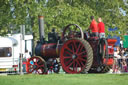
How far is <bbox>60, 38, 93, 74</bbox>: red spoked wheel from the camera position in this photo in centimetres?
1691

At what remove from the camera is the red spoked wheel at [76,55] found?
55.5 feet

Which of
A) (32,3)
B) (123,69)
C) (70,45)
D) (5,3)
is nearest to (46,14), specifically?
(32,3)

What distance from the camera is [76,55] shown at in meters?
Result: 17.4

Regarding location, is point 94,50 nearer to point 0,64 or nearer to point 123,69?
point 123,69

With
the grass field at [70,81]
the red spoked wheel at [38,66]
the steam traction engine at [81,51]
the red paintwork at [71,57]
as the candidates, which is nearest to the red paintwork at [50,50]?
the steam traction engine at [81,51]

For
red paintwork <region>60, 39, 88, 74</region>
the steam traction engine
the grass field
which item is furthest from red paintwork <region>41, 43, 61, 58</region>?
the grass field

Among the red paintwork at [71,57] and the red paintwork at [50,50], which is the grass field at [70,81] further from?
the red paintwork at [50,50]

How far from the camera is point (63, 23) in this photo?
→ 2955cm

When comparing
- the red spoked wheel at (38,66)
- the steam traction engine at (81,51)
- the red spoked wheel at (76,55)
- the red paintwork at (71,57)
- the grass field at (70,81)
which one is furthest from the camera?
the red spoked wheel at (38,66)

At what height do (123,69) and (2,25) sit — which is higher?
(2,25)

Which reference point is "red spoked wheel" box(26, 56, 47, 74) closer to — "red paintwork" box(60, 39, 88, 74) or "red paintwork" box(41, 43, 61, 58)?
"red paintwork" box(41, 43, 61, 58)

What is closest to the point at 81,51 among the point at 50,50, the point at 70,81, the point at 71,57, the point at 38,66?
the point at 71,57

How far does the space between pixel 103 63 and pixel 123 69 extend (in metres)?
5.02

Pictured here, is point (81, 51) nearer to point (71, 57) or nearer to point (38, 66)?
point (71, 57)
